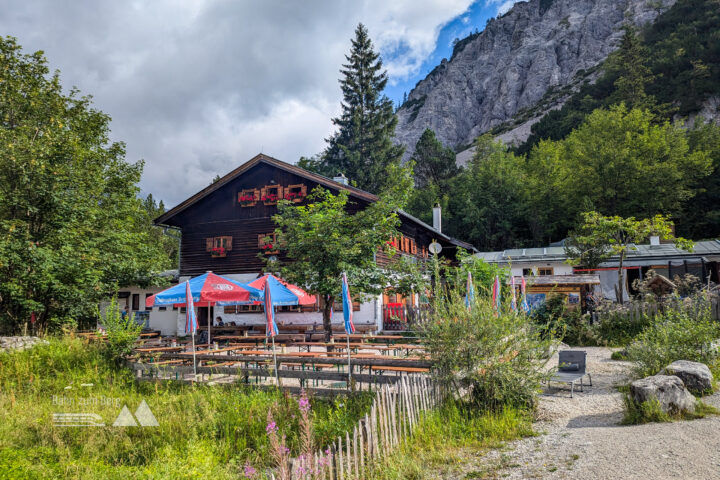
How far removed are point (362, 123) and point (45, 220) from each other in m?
32.2

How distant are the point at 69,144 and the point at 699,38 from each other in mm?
73785

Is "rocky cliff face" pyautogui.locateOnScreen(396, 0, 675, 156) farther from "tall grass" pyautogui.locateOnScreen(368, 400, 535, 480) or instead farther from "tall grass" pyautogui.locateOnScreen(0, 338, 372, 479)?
"tall grass" pyautogui.locateOnScreen(0, 338, 372, 479)

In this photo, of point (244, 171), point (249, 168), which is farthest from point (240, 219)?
point (249, 168)

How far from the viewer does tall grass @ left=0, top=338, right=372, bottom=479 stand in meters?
4.73

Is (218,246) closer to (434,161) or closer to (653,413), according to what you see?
(653,413)

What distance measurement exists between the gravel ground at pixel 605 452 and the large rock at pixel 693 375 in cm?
26

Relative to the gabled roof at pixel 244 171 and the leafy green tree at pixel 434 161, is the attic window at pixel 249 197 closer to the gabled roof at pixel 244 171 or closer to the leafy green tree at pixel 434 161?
the gabled roof at pixel 244 171

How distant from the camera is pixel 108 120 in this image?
Result: 78.0 ft

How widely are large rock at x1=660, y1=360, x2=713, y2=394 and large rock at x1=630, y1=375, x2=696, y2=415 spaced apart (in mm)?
962

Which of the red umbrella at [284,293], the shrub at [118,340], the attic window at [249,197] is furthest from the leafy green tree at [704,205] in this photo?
the shrub at [118,340]

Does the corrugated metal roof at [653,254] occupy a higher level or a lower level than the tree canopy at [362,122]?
lower

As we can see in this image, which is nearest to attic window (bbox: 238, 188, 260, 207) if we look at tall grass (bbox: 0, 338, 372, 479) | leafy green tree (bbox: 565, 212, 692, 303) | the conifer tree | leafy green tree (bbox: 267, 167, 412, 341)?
leafy green tree (bbox: 267, 167, 412, 341)

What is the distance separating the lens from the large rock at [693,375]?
23.2 feet

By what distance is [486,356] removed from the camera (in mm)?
6773
